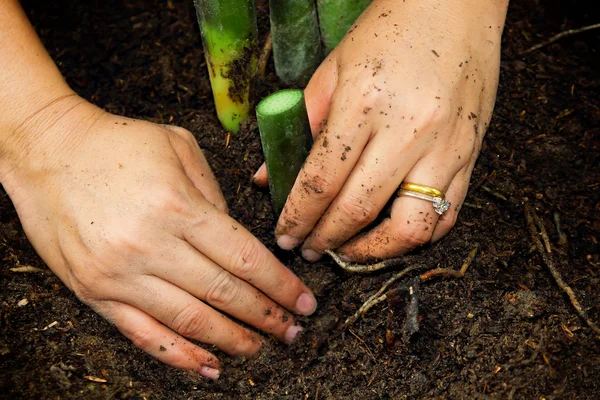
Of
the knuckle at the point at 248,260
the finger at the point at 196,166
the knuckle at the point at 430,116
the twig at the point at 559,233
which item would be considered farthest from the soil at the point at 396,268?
the knuckle at the point at 430,116

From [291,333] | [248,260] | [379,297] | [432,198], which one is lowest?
[291,333]

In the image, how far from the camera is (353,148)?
145cm

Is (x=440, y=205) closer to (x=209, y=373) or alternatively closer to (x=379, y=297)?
(x=379, y=297)

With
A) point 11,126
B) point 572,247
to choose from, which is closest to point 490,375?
point 572,247

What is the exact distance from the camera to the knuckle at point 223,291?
155cm

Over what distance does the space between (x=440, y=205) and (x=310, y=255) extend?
0.40 m

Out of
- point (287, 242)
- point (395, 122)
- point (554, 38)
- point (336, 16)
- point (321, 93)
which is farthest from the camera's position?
point (554, 38)

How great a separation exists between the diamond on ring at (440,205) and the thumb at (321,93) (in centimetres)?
34

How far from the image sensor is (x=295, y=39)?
5.68 ft

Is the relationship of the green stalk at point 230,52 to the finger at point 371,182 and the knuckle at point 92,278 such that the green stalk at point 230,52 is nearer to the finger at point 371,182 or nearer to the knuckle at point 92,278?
the finger at point 371,182

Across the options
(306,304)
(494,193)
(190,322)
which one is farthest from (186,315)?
(494,193)

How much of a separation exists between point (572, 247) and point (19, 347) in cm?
145

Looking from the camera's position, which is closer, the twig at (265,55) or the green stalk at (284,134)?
the green stalk at (284,134)

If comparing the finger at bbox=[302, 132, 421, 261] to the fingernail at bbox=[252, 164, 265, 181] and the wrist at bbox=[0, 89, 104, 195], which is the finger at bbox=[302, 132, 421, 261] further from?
the wrist at bbox=[0, 89, 104, 195]
